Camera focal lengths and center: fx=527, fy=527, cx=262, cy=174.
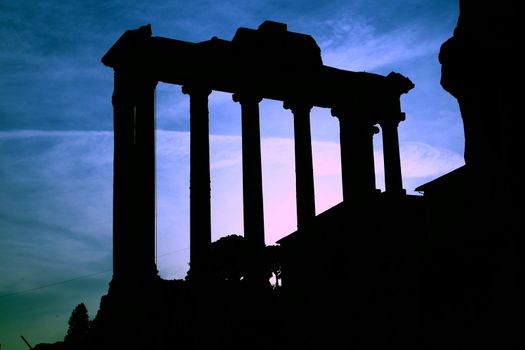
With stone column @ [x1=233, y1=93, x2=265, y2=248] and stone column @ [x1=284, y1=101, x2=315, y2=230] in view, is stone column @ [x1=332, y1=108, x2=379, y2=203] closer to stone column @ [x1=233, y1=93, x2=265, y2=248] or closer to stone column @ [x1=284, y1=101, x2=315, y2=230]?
stone column @ [x1=284, y1=101, x2=315, y2=230]

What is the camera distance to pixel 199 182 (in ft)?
135

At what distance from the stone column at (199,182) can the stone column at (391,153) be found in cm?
1935

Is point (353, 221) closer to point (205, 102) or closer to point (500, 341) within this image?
point (205, 102)

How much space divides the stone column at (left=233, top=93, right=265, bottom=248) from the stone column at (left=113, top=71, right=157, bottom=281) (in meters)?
7.95

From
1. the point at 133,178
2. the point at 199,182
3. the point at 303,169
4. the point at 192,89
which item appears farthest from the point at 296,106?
the point at 133,178

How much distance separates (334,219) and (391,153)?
36.4ft

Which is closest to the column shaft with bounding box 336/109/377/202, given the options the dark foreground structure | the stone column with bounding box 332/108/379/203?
the stone column with bounding box 332/108/379/203

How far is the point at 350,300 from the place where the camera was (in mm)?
26281

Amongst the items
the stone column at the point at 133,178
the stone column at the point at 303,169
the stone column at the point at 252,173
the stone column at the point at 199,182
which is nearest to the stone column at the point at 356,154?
the stone column at the point at 303,169

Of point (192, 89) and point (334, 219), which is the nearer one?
point (192, 89)

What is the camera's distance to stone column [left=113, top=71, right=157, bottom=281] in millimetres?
37406

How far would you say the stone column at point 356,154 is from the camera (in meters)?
50.3

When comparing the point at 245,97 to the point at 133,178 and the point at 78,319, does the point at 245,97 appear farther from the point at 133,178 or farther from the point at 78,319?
the point at 78,319

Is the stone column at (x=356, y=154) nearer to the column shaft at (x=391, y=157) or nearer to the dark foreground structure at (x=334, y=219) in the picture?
the dark foreground structure at (x=334, y=219)
